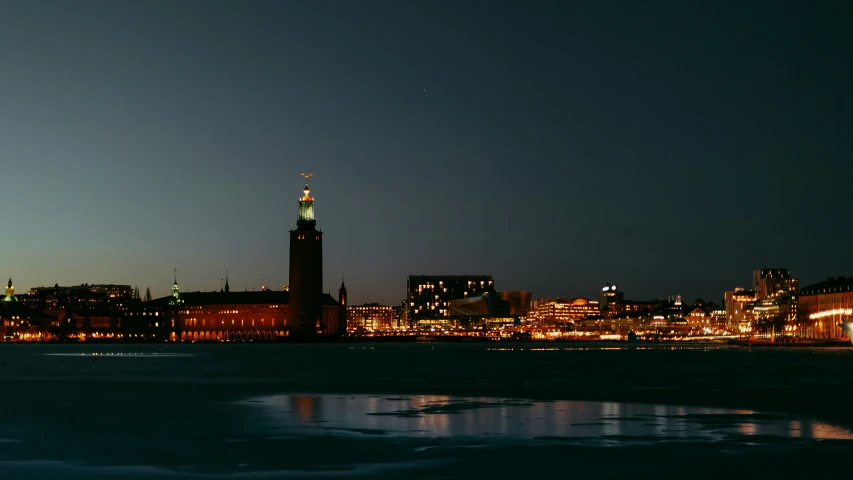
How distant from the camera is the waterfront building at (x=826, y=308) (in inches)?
5787

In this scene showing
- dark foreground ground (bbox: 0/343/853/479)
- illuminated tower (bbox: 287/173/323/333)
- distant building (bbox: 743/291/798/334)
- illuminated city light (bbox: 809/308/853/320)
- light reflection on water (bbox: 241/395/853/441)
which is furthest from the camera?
distant building (bbox: 743/291/798/334)

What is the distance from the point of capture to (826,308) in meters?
157

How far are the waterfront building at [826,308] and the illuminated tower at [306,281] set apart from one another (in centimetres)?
7978

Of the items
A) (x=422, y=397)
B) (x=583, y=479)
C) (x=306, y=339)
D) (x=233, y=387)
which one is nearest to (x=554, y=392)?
(x=422, y=397)

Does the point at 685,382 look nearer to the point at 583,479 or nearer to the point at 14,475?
the point at 583,479

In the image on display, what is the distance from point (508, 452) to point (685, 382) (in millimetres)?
25040

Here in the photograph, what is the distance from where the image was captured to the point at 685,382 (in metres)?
43.2

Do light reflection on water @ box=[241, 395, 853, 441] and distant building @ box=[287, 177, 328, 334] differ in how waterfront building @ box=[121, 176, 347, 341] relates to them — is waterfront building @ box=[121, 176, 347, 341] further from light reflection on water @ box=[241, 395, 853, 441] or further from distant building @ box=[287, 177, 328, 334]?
light reflection on water @ box=[241, 395, 853, 441]

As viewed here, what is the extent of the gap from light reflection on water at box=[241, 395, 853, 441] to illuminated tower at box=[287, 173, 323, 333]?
451ft

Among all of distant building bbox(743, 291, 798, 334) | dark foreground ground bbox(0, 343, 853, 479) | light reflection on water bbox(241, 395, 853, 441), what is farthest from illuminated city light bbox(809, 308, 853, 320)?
light reflection on water bbox(241, 395, 853, 441)

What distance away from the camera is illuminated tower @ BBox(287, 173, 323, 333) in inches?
6678

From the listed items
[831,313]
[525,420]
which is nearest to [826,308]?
[831,313]

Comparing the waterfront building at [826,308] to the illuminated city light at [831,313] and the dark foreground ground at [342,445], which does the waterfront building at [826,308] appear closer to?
the illuminated city light at [831,313]

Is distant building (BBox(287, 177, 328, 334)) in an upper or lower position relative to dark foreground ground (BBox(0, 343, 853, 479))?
upper
